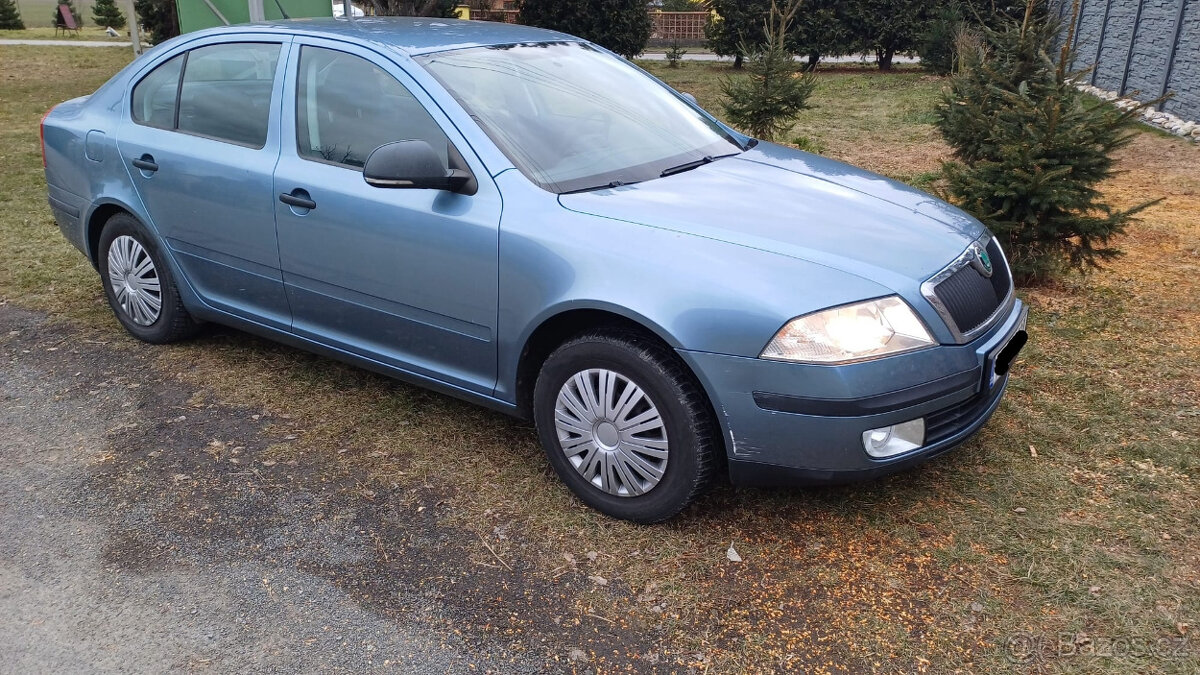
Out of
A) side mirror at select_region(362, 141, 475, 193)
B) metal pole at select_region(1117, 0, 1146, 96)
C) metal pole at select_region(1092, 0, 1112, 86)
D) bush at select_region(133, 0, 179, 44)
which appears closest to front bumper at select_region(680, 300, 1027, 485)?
side mirror at select_region(362, 141, 475, 193)

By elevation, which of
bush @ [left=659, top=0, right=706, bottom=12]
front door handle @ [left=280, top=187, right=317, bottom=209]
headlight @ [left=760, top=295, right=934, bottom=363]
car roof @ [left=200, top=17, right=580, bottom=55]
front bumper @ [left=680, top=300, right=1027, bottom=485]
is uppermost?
car roof @ [left=200, top=17, right=580, bottom=55]

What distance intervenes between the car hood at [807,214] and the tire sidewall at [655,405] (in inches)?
18.6

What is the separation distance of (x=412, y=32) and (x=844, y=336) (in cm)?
242

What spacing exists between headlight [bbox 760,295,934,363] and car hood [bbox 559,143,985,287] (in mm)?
136

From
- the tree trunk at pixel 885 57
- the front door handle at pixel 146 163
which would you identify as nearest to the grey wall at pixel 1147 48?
the tree trunk at pixel 885 57

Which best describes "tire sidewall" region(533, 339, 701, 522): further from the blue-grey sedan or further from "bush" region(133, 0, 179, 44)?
"bush" region(133, 0, 179, 44)

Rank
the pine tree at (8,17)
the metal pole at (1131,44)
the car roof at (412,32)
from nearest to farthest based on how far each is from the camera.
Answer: the car roof at (412,32)
the metal pole at (1131,44)
the pine tree at (8,17)

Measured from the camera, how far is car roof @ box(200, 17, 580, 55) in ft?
13.0

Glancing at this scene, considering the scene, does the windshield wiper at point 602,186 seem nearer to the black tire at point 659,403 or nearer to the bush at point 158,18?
the black tire at point 659,403

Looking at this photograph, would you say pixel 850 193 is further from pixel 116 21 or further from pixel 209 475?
pixel 116 21

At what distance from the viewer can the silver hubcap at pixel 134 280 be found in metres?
4.77

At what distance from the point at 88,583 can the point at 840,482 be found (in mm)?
2457

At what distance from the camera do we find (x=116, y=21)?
31016mm

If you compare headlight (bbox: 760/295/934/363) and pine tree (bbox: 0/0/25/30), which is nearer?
headlight (bbox: 760/295/934/363)
